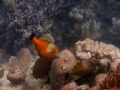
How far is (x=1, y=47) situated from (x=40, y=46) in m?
4.08

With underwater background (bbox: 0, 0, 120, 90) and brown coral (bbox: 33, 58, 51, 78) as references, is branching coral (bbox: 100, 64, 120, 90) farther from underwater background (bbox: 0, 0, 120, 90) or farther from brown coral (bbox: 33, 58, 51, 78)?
brown coral (bbox: 33, 58, 51, 78)

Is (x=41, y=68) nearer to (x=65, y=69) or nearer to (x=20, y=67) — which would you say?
(x=65, y=69)

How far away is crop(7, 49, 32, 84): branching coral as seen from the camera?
6.54 metres

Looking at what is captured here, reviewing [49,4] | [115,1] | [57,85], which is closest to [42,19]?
[49,4]

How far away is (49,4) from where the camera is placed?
8.60m

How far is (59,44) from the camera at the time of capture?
883cm

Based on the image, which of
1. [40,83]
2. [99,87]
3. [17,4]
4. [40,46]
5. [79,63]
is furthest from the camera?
[17,4]

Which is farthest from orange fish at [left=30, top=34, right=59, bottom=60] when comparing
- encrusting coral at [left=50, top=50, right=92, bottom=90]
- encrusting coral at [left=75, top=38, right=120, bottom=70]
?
encrusting coral at [left=75, top=38, right=120, bottom=70]

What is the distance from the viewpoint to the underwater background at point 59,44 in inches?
187

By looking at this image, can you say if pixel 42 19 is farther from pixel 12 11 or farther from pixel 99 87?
pixel 99 87

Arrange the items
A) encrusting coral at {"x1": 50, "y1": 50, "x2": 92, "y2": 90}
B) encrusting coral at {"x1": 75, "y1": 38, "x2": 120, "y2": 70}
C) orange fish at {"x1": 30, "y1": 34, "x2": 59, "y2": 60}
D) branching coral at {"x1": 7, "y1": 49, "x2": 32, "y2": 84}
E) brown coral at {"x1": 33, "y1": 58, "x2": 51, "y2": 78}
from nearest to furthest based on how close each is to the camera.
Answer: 1. encrusting coral at {"x1": 50, "y1": 50, "x2": 92, "y2": 90}
2. encrusting coral at {"x1": 75, "y1": 38, "x2": 120, "y2": 70}
3. orange fish at {"x1": 30, "y1": 34, "x2": 59, "y2": 60}
4. brown coral at {"x1": 33, "y1": 58, "x2": 51, "y2": 78}
5. branching coral at {"x1": 7, "y1": 49, "x2": 32, "y2": 84}

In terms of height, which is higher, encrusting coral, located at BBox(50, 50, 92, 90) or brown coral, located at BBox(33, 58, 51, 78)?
encrusting coral, located at BBox(50, 50, 92, 90)

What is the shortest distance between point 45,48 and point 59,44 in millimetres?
3789

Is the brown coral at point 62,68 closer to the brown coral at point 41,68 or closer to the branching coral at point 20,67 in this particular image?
the brown coral at point 41,68
